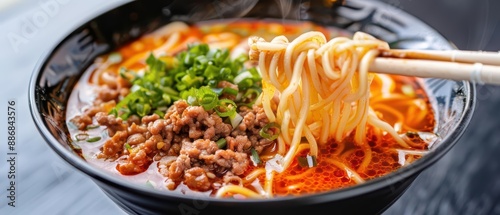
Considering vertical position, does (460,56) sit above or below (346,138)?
above

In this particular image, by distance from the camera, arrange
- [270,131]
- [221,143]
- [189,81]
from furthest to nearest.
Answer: [189,81] → [270,131] → [221,143]

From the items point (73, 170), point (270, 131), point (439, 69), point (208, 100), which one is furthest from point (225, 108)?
point (73, 170)

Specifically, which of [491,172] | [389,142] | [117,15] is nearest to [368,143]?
[389,142]

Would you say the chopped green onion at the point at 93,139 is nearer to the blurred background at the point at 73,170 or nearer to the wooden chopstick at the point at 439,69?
the blurred background at the point at 73,170

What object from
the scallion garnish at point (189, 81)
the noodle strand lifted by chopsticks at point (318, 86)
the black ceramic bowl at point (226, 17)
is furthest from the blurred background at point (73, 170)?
the noodle strand lifted by chopsticks at point (318, 86)

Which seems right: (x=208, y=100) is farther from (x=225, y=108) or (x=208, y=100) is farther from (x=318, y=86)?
(x=318, y=86)

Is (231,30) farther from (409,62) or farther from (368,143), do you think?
(409,62)
